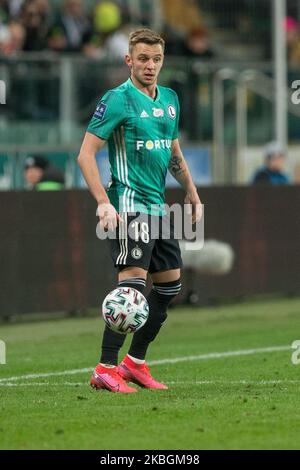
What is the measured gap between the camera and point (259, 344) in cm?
1379

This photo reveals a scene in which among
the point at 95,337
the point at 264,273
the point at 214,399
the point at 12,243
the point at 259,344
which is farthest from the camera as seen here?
the point at 264,273

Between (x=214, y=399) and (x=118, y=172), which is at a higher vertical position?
(x=118, y=172)

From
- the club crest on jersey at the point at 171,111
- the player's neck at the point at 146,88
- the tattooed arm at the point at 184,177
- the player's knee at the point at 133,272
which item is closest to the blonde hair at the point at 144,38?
the player's neck at the point at 146,88

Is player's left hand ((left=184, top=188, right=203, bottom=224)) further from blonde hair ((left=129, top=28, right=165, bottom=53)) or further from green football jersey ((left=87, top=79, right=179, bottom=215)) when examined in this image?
blonde hair ((left=129, top=28, right=165, bottom=53))

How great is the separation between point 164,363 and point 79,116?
8.97 m

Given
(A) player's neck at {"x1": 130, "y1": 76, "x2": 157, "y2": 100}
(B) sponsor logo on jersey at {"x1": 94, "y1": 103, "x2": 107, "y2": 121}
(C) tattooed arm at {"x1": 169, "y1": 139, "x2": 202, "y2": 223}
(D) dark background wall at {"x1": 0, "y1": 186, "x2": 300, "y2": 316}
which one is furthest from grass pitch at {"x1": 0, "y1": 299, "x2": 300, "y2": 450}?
(A) player's neck at {"x1": 130, "y1": 76, "x2": 157, "y2": 100}

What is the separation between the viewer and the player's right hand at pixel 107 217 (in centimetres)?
920

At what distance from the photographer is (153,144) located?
385 inches

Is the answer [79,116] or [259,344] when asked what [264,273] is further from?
[259,344]

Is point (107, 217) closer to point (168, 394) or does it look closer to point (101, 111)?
point (101, 111)

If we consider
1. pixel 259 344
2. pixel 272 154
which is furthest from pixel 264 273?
pixel 259 344

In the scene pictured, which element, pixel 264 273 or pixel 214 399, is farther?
pixel 264 273

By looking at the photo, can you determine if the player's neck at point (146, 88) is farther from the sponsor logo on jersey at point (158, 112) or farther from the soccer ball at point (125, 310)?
the soccer ball at point (125, 310)

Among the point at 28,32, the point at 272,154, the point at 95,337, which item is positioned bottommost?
the point at 95,337
